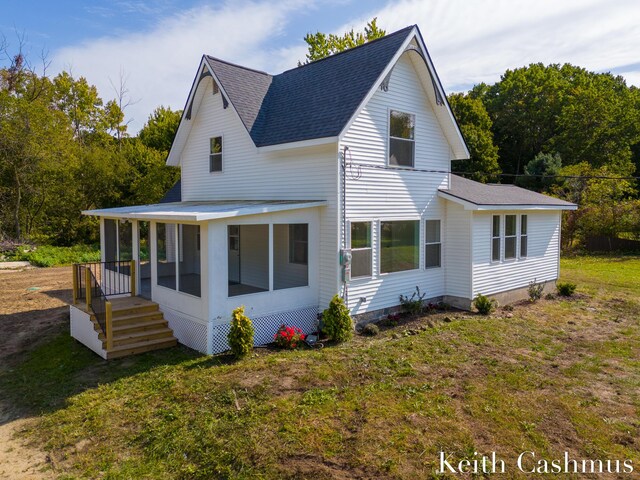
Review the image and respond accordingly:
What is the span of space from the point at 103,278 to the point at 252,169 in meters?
6.11

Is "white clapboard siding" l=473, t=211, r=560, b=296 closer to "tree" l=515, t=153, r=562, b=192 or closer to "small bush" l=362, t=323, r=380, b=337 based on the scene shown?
"small bush" l=362, t=323, r=380, b=337

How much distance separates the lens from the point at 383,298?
39.3ft

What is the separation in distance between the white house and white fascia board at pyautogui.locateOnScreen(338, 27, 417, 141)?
4cm

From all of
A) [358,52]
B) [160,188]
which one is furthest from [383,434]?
[160,188]

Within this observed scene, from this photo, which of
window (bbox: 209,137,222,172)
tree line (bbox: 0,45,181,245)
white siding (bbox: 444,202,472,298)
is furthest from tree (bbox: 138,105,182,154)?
white siding (bbox: 444,202,472,298)

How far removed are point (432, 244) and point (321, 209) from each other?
13.7ft

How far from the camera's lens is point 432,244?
13.3m

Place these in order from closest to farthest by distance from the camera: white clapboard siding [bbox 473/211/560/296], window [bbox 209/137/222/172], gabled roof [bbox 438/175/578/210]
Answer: gabled roof [bbox 438/175/578/210]
white clapboard siding [bbox 473/211/560/296]
window [bbox 209/137/222/172]

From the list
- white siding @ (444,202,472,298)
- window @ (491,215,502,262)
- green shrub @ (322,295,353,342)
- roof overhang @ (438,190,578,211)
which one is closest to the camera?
green shrub @ (322,295,353,342)

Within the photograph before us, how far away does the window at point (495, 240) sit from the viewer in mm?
13961

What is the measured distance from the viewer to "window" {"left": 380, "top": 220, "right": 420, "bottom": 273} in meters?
12.0

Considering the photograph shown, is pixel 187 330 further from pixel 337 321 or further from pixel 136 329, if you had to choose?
pixel 337 321

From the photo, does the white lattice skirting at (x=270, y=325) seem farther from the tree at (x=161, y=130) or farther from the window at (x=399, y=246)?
the tree at (x=161, y=130)

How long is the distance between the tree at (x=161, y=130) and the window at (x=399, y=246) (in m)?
28.6
